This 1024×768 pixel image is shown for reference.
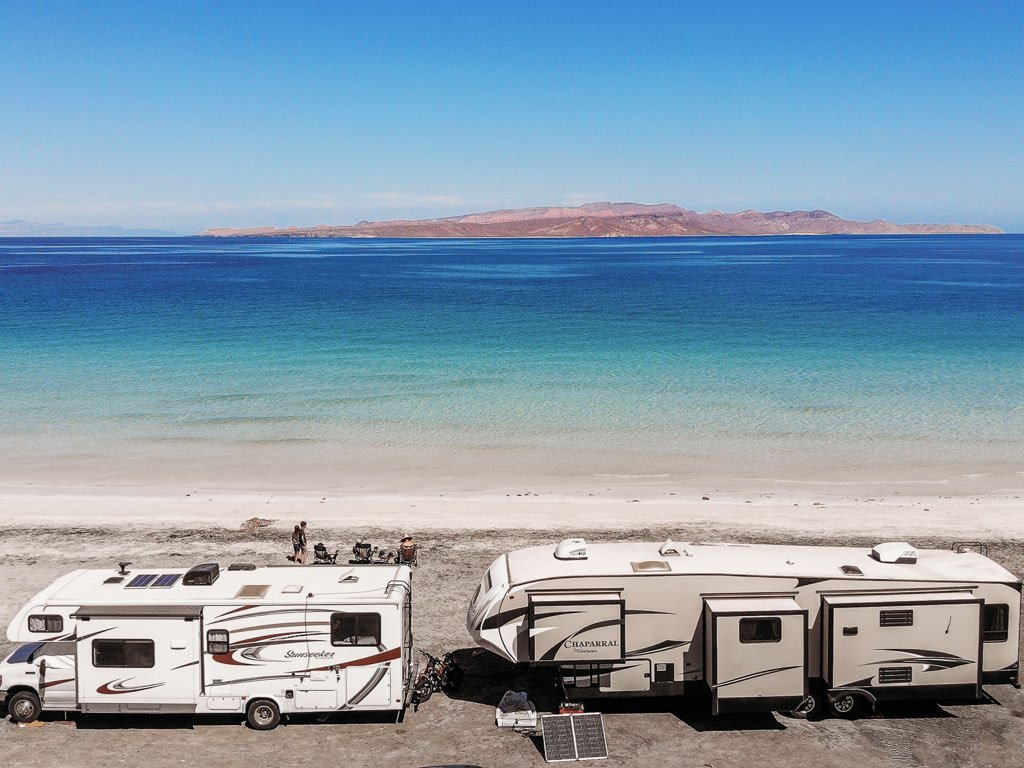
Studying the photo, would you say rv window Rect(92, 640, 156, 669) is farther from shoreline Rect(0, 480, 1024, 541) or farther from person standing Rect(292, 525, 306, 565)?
shoreline Rect(0, 480, 1024, 541)

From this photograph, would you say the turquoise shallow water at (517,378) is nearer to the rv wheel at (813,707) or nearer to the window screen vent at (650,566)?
the rv wheel at (813,707)

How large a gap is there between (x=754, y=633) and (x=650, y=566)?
1.77 metres

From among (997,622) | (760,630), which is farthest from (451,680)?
(997,622)

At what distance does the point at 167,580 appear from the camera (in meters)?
13.9

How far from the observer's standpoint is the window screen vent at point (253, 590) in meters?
13.5

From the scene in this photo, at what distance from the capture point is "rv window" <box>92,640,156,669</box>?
13203 millimetres

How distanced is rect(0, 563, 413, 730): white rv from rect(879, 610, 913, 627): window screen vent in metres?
7.20

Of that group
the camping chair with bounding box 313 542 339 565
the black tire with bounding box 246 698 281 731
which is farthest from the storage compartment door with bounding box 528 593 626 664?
the camping chair with bounding box 313 542 339 565

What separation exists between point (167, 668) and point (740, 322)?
64855 millimetres

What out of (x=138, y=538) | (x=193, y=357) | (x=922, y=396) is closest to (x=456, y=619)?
(x=138, y=538)

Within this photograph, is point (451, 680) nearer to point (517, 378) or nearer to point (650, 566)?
point (650, 566)

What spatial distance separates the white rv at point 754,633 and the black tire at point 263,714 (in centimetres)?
333

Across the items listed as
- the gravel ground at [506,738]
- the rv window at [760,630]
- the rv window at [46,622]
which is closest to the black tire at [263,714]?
the gravel ground at [506,738]

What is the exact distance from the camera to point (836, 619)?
13445mm
